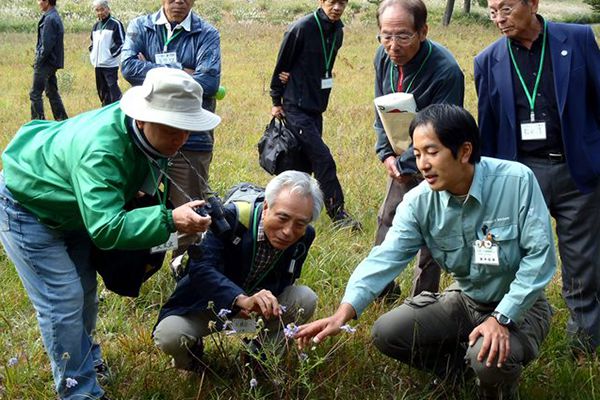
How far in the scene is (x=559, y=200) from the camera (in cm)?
411

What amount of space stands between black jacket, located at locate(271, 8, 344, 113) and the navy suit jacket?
2.07m

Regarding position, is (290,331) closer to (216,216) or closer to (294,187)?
(216,216)

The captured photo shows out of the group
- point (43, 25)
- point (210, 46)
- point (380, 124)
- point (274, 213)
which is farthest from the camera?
point (43, 25)

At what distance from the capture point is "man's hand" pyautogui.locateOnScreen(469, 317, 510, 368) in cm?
316

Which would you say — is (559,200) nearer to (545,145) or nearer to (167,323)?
(545,145)

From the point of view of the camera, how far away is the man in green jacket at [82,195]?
9.87 ft

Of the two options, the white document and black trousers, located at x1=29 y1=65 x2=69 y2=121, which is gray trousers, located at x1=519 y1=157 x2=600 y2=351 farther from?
black trousers, located at x1=29 y1=65 x2=69 y2=121

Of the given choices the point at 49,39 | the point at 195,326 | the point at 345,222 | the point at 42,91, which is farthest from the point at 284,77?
the point at 42,91

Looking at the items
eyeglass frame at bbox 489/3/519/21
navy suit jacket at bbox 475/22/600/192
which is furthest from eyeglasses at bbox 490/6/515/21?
navy suit jacket at bbox 475/22/600/192

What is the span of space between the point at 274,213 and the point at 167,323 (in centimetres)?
71

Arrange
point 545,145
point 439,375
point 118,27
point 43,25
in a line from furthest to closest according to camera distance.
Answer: point 118,27 → point 43,25 → point 545,145 → point 439,375

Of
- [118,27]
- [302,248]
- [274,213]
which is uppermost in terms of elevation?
[274,213]

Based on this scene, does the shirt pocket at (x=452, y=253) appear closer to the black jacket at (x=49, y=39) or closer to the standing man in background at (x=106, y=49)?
the black jacket at (x=49, y=39)

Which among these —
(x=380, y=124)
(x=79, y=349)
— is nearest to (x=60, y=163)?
(x=79, y=349)
